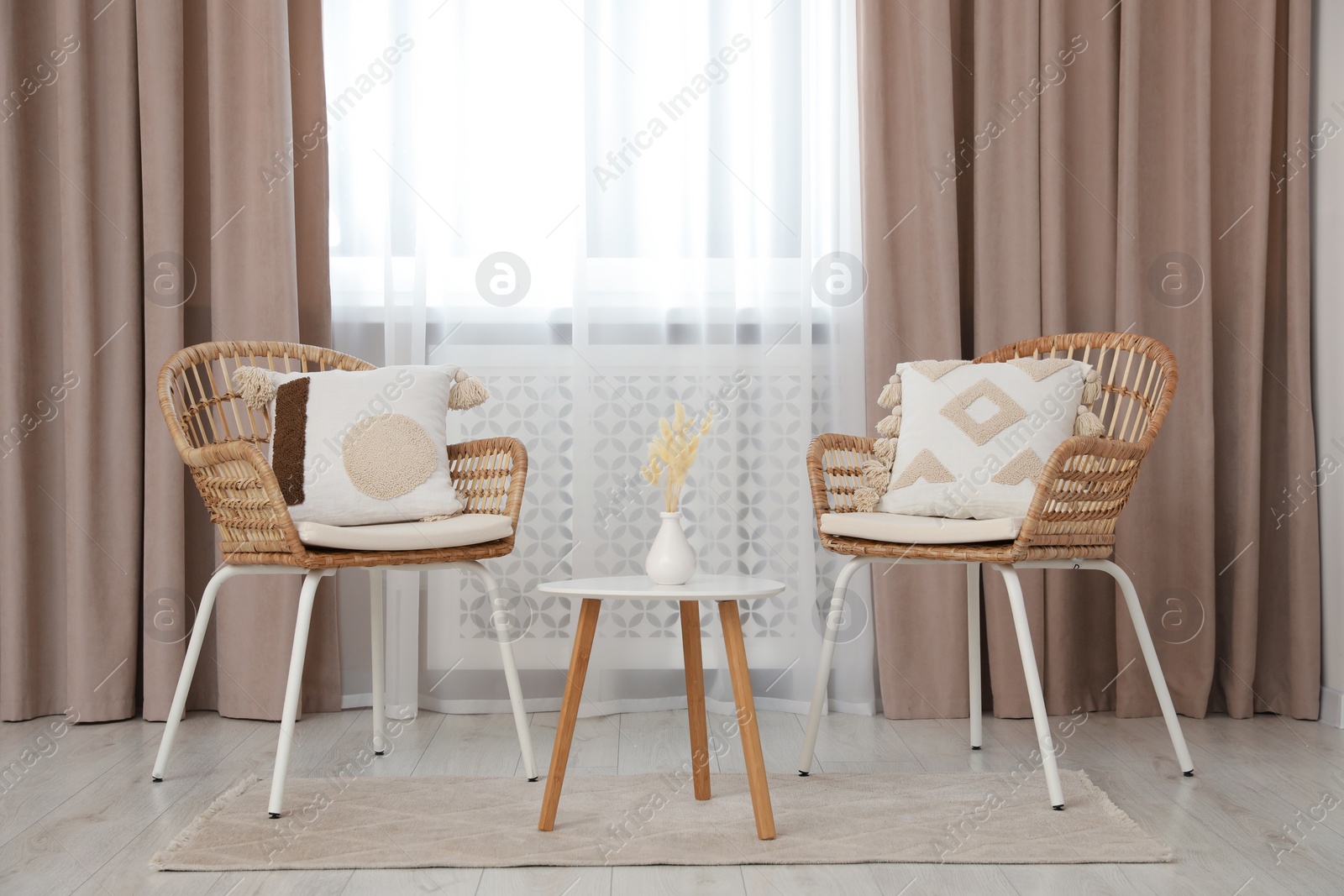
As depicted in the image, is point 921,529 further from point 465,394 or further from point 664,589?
point 465,394

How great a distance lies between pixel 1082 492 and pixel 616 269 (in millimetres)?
1161

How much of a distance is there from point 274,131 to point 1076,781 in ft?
6.70

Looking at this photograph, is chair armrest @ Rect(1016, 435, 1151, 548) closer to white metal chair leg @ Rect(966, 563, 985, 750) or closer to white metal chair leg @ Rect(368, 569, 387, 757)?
white metal chair leg @ Rect(966, 563, 985, 750)

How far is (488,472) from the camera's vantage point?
199cm

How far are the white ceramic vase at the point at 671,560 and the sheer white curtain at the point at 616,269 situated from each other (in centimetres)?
80

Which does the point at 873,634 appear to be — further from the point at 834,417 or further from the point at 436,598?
the point at 436,598

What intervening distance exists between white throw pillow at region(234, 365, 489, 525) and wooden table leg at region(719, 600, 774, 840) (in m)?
0.69

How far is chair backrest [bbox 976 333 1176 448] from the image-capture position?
178 cm

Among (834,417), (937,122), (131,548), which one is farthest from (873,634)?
(131,548)

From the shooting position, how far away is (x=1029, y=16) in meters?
2.28

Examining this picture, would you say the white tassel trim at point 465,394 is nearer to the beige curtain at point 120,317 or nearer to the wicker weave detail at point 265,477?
the wicker weave detail at point 265,477

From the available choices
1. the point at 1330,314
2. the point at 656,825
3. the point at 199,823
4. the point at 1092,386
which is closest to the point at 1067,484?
the point at 1092,386

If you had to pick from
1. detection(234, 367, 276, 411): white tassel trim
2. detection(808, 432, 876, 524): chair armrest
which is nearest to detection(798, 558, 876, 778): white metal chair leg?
detection(808, 432, 876, 524): chair armrest

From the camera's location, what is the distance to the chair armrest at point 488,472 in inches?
75.8
